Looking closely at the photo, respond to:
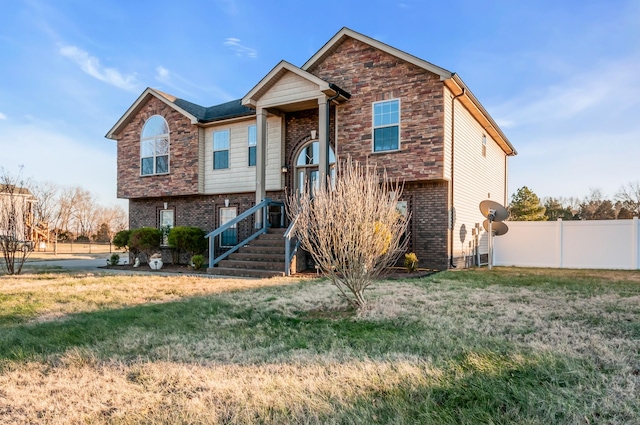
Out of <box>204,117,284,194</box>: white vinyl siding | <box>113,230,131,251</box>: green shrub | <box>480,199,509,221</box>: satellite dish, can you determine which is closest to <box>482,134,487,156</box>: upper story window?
<box>480,199,509,221</box>: satellite dish

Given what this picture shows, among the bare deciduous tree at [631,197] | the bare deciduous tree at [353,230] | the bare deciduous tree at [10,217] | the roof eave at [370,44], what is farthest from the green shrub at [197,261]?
the bare deciduous tree at [631,197]

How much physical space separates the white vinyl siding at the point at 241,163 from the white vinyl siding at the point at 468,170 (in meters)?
5.91

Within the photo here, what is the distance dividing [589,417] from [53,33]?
47.4 ft

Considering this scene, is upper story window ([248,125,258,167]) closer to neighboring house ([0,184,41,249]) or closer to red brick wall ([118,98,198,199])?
red brick wall ([118,98,198,199])

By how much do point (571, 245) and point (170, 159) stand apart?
1567cm

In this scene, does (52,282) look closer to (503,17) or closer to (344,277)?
(344,277)

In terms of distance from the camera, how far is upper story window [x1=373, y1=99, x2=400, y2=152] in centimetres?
1201

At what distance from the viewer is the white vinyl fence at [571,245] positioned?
541 inches

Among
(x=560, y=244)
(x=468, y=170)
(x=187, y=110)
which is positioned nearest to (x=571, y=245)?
(x=560, y=244)

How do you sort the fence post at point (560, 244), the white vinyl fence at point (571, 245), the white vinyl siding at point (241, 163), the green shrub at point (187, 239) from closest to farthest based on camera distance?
the white vinyl fence at point (571, 245)
the green shrub at point (187, 239)
the white vinyl siding at point (241, 163)
the fence post at point (560, 244)

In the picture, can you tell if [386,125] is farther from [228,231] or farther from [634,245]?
[634,245]

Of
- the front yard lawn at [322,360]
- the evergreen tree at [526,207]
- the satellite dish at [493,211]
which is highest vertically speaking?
the evergreen tree at [526,207]

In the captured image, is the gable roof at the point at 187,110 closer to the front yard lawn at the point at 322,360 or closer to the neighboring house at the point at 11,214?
the neighboring house at the point at 11,214

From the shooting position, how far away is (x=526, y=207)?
2734 centimetres
